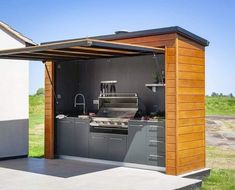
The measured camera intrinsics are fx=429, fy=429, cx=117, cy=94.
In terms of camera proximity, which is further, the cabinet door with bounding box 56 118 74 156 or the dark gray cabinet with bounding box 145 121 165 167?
the cabinet door with bounding box 56 118 74 156

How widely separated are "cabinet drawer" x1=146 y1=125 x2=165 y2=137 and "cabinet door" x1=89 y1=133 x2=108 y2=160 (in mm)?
1178

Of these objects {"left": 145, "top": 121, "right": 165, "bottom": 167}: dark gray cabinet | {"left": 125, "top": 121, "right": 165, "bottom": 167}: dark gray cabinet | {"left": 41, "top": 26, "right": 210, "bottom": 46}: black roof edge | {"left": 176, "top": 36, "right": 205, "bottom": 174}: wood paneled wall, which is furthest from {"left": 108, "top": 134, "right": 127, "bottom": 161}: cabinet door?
{"left": 41, "top": 26, "right": 210, "bottom": 46}: black roof edge

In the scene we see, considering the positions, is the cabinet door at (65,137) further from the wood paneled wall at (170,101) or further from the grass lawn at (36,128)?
the wood paneled wall at (170,101)

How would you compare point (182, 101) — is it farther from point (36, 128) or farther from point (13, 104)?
point (36, 128)

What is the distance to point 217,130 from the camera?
19.6 m

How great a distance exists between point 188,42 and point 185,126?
159cm

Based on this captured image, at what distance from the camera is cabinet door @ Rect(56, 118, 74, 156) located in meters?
9.72

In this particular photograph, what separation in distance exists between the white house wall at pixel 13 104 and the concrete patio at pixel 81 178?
2.91ft

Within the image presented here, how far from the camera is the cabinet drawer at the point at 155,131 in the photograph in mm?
8023

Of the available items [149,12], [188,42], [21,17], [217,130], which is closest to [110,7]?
[149,12]

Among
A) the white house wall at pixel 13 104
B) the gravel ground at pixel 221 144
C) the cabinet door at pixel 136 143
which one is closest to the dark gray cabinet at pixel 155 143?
the cabinet door at pixel 136 143

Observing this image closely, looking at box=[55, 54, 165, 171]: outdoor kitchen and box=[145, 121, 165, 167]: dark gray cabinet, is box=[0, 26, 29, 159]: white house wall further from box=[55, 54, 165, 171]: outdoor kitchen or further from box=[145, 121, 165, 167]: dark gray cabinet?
box=[145, 121, 165, 167]: dark gray cabinet

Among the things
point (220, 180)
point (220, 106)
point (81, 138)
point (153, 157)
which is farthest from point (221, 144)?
point (220, 106)

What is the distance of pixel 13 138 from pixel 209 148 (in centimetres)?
659
